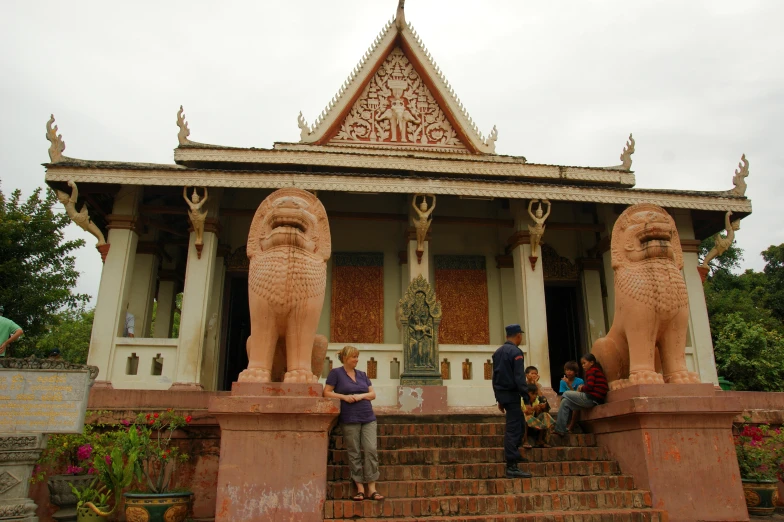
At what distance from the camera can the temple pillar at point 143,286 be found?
373 inches

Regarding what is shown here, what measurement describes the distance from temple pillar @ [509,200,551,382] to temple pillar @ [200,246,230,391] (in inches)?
200

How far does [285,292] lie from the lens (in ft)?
15.3

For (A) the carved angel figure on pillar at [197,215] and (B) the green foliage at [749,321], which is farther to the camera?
(B) the green foliage at [749,321]

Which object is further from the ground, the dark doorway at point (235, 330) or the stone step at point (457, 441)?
the dark doorway at point (235, 330)

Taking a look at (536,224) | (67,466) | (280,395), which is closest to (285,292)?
(280,395)

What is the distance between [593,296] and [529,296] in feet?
7.56

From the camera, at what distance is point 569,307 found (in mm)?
11000

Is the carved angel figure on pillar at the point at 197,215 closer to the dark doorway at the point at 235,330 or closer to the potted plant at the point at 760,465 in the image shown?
the dark doorway at the point at 235,330

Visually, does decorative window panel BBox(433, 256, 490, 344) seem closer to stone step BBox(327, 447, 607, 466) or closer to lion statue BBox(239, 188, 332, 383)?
stone step BBox(327, 447, 607, 466)

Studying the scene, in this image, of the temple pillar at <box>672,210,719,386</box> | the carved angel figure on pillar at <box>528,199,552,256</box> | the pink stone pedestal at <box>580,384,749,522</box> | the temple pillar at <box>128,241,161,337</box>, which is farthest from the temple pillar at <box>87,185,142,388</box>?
the temple pillar at <box>672,210,719,386</box>

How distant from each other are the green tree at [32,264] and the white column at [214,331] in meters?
5.71

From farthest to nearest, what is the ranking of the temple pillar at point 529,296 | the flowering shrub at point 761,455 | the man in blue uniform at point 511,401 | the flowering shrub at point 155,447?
1. the temple pillar at point 529,296
2. the flowering shrub at point 761,455
3. the flowering shrub at point 155,447
4. the man in blue uniform at point 511,401

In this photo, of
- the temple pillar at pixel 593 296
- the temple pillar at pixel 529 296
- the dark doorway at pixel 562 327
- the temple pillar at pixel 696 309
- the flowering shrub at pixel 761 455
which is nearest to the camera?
the flowering shrub at pixel 761 455

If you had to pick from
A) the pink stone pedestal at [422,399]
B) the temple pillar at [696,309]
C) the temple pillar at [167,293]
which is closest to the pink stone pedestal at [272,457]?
the pink stone pedestal at [422,399]
